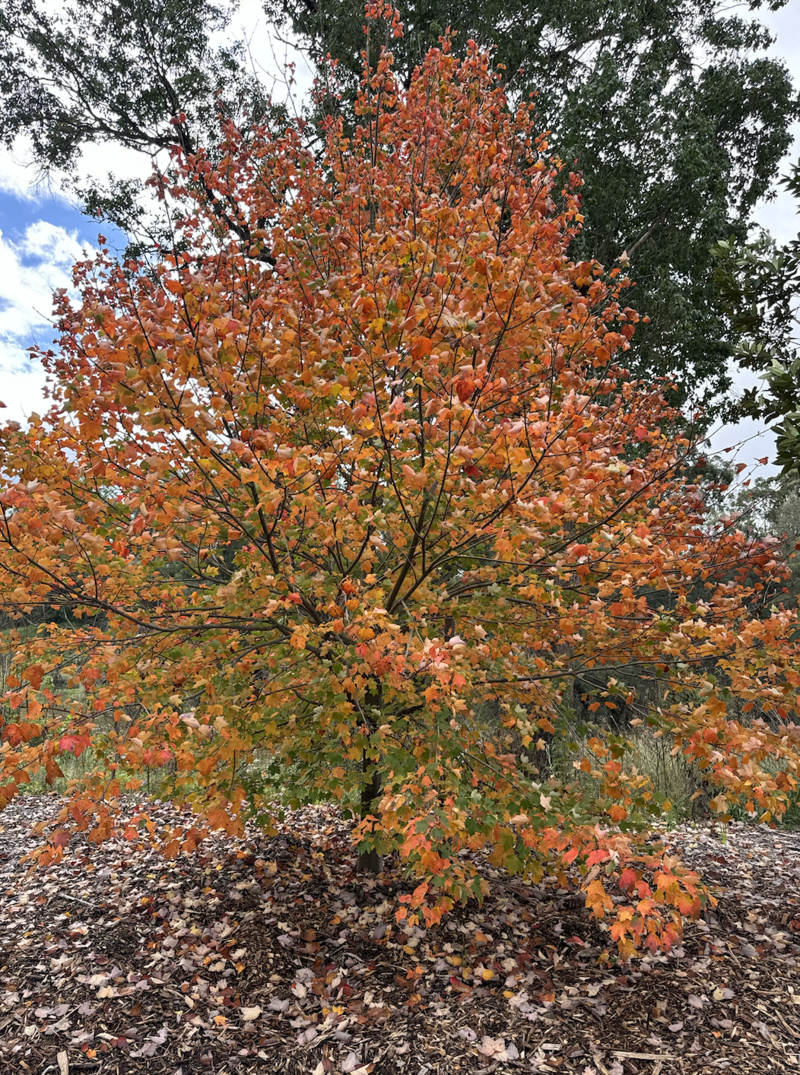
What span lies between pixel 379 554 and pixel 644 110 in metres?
9.38

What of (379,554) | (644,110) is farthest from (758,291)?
(644,110)

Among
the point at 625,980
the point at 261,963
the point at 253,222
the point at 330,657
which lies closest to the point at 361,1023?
the point at 261,963

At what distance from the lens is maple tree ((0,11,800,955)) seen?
282 centimetres

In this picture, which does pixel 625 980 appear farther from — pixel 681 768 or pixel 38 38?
pixel 38 38

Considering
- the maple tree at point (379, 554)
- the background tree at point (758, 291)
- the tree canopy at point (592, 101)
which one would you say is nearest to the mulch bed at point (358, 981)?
the maple tree at point (379, 554)

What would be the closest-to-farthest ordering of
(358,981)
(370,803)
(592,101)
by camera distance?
(358,981), (370,803), (592,101)

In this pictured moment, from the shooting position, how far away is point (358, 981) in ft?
12.9

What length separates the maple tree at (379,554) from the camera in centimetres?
282

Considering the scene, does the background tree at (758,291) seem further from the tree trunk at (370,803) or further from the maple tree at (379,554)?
the tree trunk at (370,803)

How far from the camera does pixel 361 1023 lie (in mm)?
3553

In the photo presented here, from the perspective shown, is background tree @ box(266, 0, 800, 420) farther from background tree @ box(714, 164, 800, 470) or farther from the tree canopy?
background tree @ box(714, 164, 800, 470)

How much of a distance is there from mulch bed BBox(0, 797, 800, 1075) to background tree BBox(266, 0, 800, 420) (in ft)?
27.2

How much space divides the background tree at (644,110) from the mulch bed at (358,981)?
8.28 meters

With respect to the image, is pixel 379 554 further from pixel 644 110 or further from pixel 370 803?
pixel 644 110
